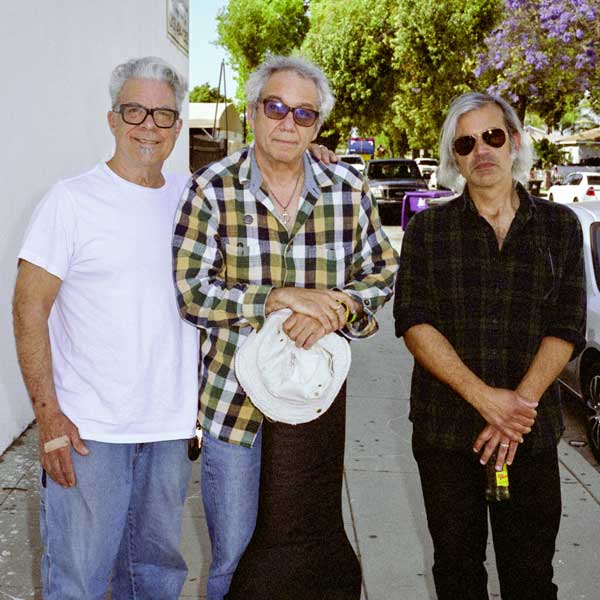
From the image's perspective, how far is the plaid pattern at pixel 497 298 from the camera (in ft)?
7.69

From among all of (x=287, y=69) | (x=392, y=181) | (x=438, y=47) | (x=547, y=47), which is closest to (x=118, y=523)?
(x=287, y=69)

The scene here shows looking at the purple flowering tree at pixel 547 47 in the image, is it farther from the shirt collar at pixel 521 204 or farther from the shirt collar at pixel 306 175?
the shirt collar at pixel 306 175

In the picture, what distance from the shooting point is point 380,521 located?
4.07 metres

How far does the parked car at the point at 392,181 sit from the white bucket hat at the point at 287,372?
18618 mm

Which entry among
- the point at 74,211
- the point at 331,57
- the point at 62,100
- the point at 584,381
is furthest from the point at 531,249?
the point at 331,57

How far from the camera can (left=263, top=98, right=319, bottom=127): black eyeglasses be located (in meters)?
2.25

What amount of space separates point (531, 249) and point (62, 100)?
14.5ft

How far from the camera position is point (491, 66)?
22203 millimetres

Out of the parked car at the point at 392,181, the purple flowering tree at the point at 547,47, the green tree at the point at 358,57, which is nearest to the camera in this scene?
the purple flowering tree at the point at 547,47

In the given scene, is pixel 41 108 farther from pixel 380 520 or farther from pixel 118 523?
pixel 118 523

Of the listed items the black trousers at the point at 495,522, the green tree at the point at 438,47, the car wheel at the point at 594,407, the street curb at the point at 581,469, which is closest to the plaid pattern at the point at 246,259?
the black trousers at the point at 495,522

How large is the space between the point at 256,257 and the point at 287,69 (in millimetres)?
559

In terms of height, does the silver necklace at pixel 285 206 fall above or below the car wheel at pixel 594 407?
above

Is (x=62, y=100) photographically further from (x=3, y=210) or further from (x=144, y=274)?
(x=144, y=274)
